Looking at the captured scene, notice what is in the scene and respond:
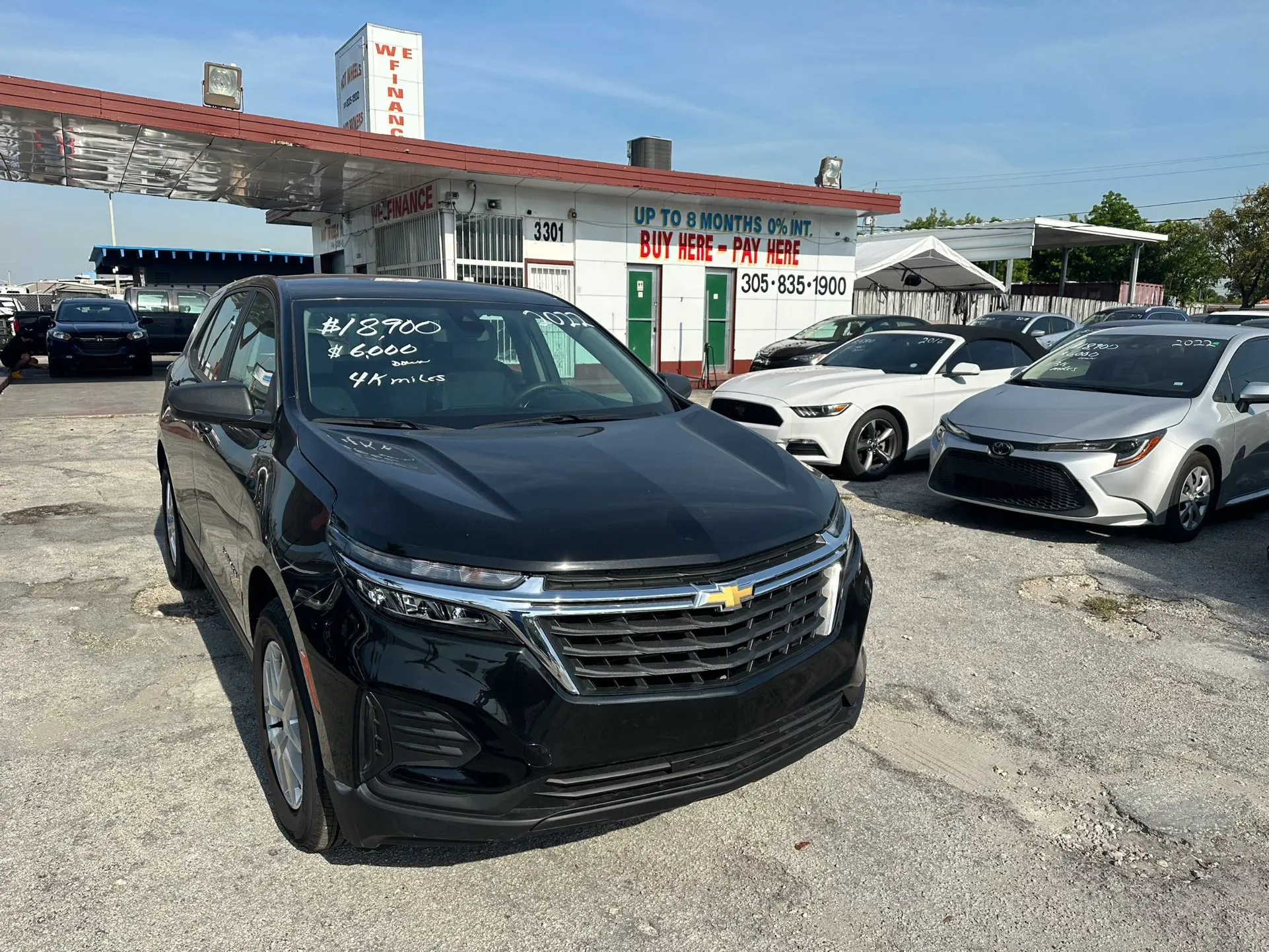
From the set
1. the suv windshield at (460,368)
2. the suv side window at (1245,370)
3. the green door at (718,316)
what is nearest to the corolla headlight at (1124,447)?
the suv side window at (1245,370)

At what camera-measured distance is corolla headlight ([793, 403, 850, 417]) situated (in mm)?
8328

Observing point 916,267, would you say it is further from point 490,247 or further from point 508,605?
point 508,605

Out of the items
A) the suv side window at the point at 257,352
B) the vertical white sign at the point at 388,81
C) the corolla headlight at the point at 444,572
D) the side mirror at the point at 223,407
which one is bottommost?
the corolla headlight at the point at 444,572

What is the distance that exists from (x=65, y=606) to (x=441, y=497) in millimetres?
3506

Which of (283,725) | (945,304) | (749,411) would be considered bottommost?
(283,725)

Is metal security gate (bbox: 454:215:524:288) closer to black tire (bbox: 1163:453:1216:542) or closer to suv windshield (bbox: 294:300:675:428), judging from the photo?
black tire (bbox: 1163:453:1216:542)

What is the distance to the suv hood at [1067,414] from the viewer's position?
638 centimetres

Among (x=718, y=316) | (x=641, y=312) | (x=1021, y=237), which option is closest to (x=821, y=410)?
(x=641, y=312)

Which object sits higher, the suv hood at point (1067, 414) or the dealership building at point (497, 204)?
the dealership building at point (497, 204)

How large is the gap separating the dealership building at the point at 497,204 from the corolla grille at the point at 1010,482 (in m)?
10.5

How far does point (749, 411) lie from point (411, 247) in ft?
36.5

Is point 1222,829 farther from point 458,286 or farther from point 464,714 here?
point 458,286

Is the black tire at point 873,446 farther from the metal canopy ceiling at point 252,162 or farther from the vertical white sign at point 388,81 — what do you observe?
the vertical white sign at point 388,81

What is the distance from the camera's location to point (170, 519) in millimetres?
5199
